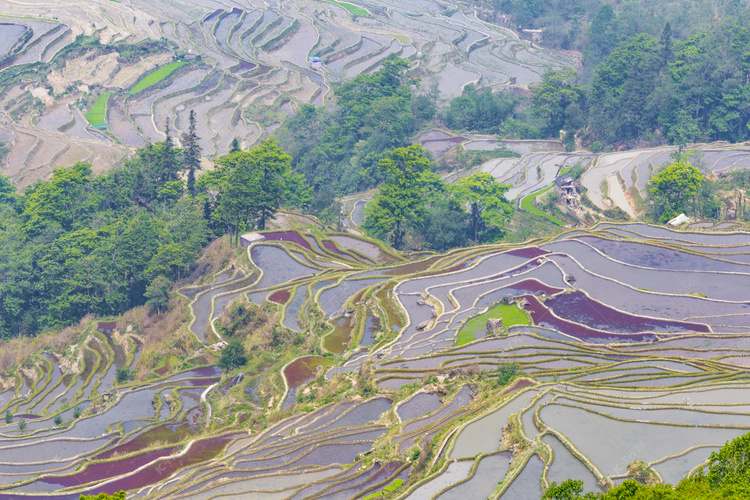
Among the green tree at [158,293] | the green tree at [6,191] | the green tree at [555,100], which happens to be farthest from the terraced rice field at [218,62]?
the green tree at [158,293]

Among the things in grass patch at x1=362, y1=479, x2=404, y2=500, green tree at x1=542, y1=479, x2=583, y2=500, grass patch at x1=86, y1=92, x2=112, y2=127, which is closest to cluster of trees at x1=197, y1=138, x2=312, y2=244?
grass patch at x1=362, y1=479, x2=404, y2=500

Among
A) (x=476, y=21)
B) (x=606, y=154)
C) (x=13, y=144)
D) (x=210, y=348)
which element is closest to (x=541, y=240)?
(x=210, y=348)

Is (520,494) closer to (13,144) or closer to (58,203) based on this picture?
(58,203)

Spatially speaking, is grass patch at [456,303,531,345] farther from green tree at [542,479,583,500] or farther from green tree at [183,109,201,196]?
green tree at [183,109,201,196]

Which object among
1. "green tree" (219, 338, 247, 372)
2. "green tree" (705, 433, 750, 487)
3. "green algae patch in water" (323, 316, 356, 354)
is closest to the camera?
"green tree" (705, 433, 750, 487)

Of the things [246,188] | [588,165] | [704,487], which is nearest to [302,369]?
[704,487]

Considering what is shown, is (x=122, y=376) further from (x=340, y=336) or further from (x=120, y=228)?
(x=120, y=228)
